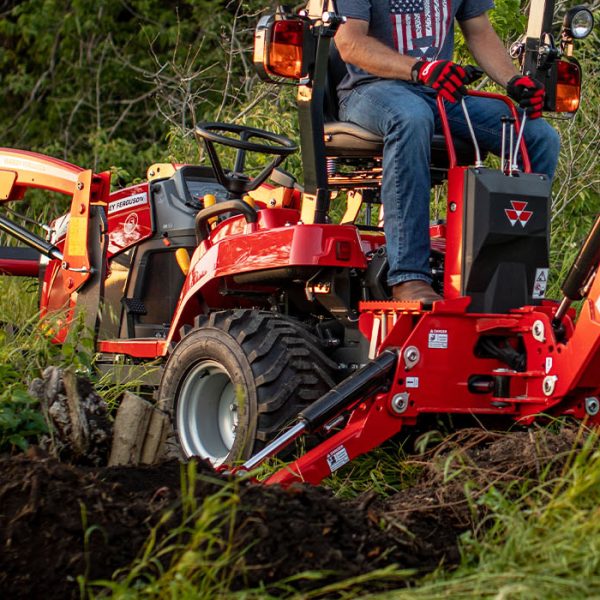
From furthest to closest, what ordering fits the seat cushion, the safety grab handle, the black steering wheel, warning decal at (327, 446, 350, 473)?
1. the black steering wheel
2. the safety grab handle
3. the seat cushion
4. warning decal at (327, 446, 350, 473)

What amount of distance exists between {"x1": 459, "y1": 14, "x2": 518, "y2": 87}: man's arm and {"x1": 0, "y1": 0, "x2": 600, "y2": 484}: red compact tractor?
89 mm

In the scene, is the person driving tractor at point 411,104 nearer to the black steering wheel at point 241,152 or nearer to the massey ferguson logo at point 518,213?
the massey ferguson logo at point 518,213

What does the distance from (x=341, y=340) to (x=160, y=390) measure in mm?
841

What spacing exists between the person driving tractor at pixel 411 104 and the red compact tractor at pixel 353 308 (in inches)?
3.4

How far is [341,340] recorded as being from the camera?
16.9ft

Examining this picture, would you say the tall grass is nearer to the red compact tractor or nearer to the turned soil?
the turned soil

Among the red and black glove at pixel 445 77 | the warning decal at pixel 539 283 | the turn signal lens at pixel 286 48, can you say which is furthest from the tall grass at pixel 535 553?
the turn signal lens at pixel 286 48

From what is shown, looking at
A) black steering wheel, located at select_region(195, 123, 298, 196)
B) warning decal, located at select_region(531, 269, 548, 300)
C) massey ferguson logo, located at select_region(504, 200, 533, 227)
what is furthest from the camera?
black steering wheel, located at select_region(195, 123, 298, 196)

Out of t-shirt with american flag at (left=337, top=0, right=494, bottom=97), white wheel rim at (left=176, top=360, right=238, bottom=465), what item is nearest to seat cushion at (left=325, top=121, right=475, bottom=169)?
t-shirt with american flag at (left=337, top=0, right=494, bottom=97)

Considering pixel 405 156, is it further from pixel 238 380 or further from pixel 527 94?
pixel 238 380

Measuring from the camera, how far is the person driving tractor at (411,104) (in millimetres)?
4738

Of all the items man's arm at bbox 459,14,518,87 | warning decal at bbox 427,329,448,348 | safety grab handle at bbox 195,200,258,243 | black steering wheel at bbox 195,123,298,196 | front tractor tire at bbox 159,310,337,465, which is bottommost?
front tractor tire at bbox 159,310,337,465

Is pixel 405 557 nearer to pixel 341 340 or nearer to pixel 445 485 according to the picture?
pixel 445 485

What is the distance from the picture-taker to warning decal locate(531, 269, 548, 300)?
4.84 meters
